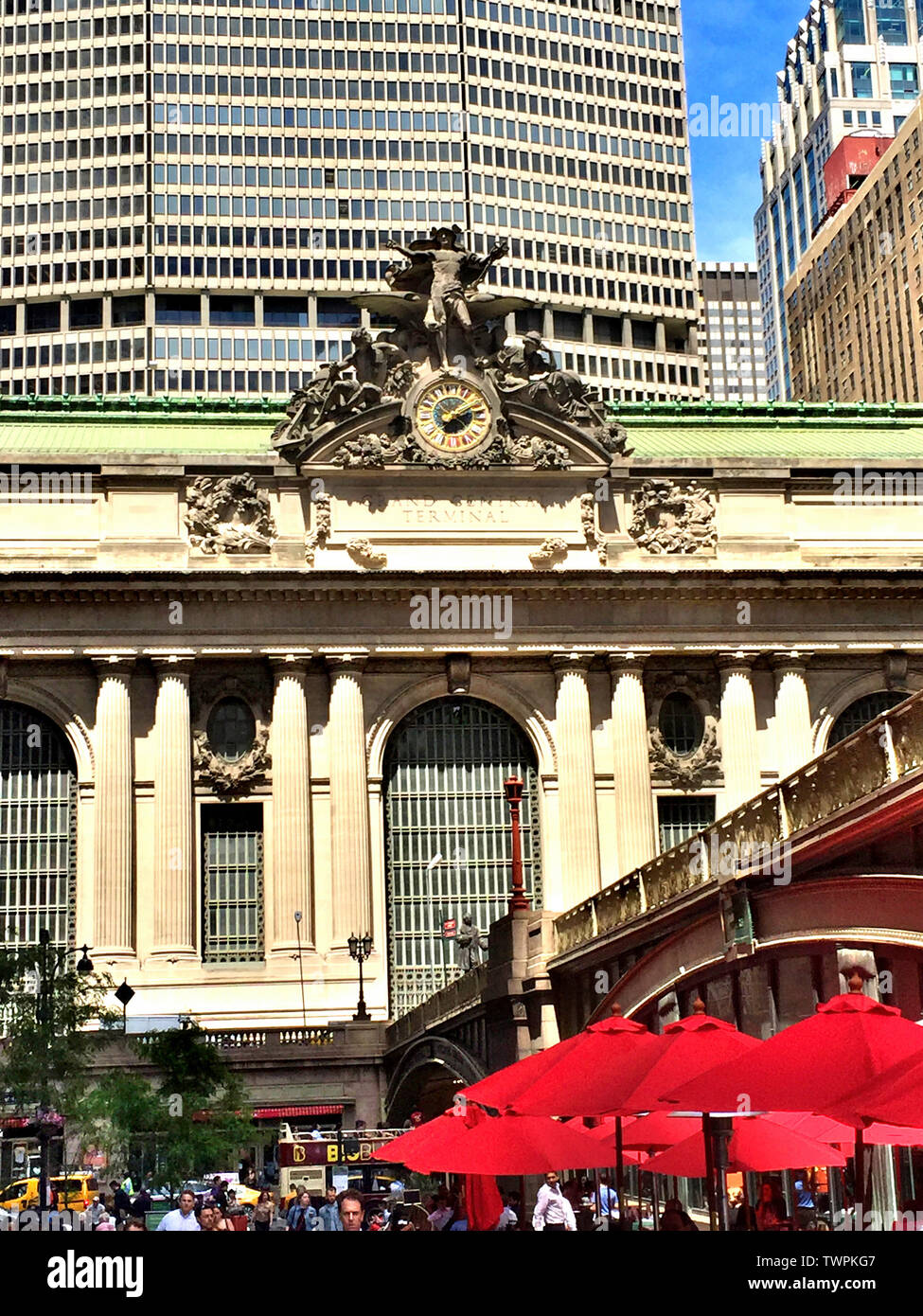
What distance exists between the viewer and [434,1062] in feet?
189

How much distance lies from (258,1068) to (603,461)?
2579 cm

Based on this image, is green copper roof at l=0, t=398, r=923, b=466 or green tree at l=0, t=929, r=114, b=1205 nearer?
green tree at l=0, t=929, r=114, b=1205

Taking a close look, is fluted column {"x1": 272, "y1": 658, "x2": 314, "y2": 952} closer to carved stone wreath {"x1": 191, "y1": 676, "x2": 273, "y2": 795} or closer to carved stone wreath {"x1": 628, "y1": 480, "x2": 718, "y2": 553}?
carved stone wreath {"x1": 191, "y1": 676, "x2": 273, "y2": 795}

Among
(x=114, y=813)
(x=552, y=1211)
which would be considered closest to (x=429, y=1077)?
(x=114, y=813)

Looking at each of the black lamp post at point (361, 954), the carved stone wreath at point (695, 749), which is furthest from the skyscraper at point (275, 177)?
the black lamp post at point (361, 954)

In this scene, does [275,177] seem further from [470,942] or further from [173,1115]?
[173,1115]

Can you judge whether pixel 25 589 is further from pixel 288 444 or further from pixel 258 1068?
pixel 258 1068

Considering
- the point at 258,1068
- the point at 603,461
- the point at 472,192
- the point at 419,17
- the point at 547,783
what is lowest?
the point at 258,1068

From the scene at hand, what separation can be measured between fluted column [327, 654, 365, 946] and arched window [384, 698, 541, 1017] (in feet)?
5.89

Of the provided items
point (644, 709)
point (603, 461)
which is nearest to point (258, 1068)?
point (644, 709)

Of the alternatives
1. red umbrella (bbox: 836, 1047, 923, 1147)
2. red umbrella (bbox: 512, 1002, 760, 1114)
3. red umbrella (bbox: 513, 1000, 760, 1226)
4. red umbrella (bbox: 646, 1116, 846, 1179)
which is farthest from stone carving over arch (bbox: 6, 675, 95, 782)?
red umbrella (bbox: 836, 1047, 923, 1147)

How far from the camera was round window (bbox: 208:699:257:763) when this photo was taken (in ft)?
242

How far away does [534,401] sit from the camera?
2980 inches

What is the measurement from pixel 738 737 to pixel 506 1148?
5035 cm
